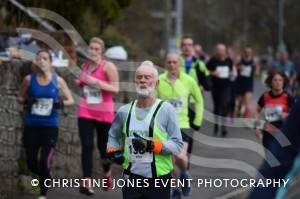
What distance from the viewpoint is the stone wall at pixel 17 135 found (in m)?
9.41

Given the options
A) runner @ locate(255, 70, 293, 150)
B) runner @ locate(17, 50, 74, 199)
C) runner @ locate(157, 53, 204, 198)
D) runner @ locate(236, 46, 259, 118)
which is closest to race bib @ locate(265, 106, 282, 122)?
runner @ locate(255, 70, 293, 150)

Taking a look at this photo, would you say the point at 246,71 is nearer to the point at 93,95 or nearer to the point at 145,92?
the point at 93,95

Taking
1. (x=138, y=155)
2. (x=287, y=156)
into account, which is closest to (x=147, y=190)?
(x=138, y=155)

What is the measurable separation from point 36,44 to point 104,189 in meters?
3.33

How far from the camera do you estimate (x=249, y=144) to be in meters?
15.4

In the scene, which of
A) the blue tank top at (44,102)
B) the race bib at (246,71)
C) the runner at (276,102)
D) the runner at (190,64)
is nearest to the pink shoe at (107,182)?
the blue tank top at (44,102)

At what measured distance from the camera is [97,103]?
9680 millimetres

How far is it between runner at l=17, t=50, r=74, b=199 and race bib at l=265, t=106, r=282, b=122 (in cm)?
285

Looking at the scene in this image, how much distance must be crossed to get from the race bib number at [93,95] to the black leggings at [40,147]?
75cm

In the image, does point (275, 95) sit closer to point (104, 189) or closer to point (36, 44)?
point (104, 189)

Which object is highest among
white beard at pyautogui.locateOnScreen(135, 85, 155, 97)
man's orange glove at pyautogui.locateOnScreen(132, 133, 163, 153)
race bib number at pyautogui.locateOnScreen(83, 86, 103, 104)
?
white beard at pyautogui.locateOnScreen(135, 85, 155, 97)

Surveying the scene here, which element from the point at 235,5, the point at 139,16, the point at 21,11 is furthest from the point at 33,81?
the point at 235,5

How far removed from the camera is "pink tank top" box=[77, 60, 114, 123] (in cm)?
963

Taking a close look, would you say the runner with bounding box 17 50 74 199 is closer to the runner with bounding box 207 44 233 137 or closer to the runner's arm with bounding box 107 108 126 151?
the runner's arm with bounding box 107 108 126 151
